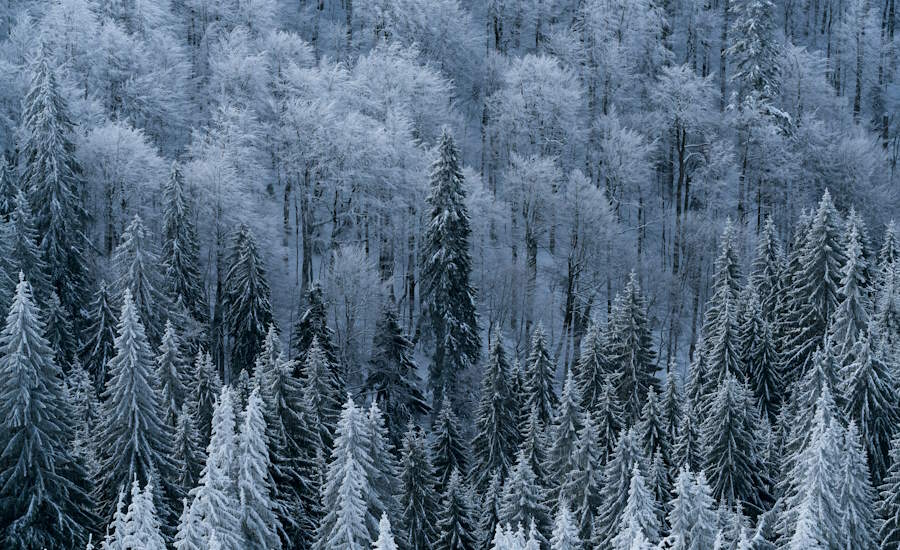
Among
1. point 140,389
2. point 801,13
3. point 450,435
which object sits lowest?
point 450,435

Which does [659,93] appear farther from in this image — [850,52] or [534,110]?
[850,52]

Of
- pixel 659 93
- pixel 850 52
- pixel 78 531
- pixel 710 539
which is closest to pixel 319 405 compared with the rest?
pixel 78 531

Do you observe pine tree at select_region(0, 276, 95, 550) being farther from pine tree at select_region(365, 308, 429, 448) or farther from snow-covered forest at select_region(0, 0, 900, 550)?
pine tree at select_region(365, 308, 429, 448)

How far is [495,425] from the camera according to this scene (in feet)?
176

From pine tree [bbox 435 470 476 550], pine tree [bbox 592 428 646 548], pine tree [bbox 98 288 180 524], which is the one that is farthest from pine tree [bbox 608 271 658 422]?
pine tree [bbox 98 288 180 524]

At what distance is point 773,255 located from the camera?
222 ft

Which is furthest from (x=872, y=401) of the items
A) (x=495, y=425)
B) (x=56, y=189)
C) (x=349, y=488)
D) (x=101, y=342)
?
(x=56, y=189)

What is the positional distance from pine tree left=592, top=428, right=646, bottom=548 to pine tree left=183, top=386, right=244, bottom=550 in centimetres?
1407

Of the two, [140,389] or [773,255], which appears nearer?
[140,389]

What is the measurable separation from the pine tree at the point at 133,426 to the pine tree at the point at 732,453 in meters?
22.3

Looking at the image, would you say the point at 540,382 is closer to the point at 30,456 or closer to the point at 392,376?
the point at 392,376

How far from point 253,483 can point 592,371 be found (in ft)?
86.9

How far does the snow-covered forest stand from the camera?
38844 millimetres

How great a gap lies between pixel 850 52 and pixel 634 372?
56.2 m
